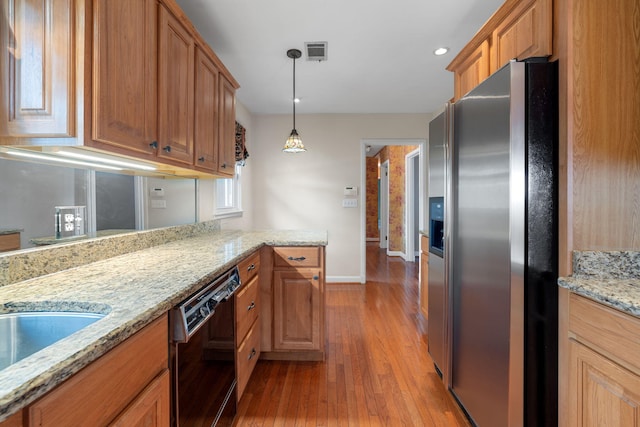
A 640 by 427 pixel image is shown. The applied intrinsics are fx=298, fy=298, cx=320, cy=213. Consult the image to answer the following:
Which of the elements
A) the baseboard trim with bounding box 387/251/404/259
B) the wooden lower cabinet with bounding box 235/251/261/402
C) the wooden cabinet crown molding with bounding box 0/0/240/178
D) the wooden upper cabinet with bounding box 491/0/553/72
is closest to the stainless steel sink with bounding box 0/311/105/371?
the wooden cabinet crown molding with bounding box 0/0/240/178

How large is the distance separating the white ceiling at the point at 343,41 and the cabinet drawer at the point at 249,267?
65.2 inches

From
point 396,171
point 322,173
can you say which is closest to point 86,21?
point 322,173

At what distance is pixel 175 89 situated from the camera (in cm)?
165

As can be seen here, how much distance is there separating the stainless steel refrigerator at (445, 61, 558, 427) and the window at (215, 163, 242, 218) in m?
2.58

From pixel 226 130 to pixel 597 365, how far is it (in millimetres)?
2540

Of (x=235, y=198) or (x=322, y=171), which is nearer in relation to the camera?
(x=235, y=198)

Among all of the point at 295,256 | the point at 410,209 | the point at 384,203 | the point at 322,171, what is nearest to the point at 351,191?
the point at 322,171

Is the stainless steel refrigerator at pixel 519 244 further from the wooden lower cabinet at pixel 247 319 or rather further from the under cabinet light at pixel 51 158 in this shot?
the under cabinet light at pixel 51 158

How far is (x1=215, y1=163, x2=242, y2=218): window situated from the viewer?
3.25 metres

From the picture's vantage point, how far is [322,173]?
173 inches

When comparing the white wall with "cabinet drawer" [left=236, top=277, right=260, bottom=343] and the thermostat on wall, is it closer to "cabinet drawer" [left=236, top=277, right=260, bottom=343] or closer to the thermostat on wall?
the thermostat on wall

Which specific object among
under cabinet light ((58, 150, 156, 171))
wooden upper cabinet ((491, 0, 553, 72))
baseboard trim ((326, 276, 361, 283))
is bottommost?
baseboard trim ((326, 276, 361, 283))

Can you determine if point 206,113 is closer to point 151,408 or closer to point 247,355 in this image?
point 247,355

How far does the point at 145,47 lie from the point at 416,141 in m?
3.76
